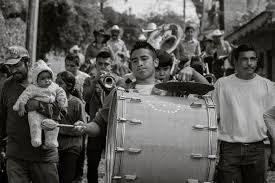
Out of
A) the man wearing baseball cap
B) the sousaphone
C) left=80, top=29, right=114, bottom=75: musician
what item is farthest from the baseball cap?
left=80, top=29, right=114, bottom=75: musician

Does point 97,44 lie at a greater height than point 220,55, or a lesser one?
greater

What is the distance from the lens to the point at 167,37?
10.7 metres

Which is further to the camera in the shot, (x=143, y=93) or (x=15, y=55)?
(x=15, y=55)

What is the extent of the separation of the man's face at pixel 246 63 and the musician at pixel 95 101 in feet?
7.18

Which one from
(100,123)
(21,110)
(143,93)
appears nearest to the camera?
(143,93)

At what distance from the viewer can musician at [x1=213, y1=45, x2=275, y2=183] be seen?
5.57m

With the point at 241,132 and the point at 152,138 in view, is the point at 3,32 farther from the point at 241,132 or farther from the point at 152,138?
the point at 152,138

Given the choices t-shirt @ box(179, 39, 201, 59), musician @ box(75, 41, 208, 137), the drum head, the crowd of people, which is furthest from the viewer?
t-shirt @ box(179, 39, 201, 59)

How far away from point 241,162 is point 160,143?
1.63m

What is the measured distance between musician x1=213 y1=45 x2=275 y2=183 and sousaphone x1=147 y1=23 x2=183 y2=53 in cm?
489

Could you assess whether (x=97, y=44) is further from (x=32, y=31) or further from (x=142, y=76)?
(x=142, y=76)

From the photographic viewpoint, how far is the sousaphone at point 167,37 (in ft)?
34.9

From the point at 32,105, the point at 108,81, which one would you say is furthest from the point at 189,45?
the point at 32,105

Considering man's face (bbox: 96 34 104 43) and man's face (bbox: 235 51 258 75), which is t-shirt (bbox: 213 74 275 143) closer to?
man's face (bbox: 235 51 258 75)
